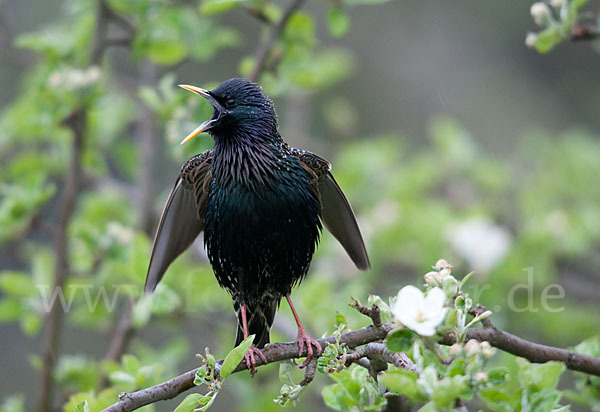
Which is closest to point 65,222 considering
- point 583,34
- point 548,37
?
point 548,37

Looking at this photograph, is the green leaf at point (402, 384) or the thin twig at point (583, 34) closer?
the green leaf at point (402, 384)

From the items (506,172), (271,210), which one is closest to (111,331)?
(271,210)

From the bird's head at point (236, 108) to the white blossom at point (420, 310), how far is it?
1218 mm

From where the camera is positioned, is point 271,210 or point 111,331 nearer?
point 271,210

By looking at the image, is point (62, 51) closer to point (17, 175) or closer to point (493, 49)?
point (17, 175)

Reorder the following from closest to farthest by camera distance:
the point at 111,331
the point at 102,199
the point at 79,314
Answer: the point at 79,314 → the point at 111,331 → the point at 102,199

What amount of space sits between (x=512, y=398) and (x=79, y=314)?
9.51 feet

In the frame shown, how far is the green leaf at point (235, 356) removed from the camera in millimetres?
1968

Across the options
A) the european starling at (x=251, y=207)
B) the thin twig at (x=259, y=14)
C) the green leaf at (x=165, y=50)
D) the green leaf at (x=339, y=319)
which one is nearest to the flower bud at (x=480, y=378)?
the green leaf at (x=339, y=319)

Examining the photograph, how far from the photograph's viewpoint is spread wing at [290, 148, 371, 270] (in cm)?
297

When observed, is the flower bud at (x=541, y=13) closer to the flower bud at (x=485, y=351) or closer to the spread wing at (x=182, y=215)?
the spread wing at (x=182, y=215)

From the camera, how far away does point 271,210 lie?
2.77 m

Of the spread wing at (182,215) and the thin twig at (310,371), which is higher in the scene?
the spread wing at (182,215)

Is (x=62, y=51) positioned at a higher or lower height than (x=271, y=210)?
higher
